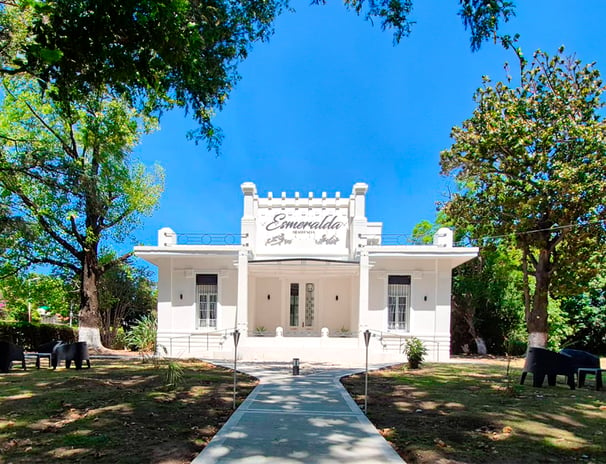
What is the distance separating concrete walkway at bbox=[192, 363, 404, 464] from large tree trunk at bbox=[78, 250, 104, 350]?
43.9 ft

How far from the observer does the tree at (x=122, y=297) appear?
76.0 ft

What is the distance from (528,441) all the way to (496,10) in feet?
18.2

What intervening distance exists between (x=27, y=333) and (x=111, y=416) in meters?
17.4

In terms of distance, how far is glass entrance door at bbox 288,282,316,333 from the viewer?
20.3m

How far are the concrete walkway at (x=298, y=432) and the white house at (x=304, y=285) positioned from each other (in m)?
8.04

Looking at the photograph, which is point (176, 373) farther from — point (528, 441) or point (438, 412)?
point (528, 441)

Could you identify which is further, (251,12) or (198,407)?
(251,12)

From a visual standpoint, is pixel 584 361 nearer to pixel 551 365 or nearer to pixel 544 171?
pixel 551 365

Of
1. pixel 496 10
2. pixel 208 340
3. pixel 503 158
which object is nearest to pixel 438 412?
pixel 496 10

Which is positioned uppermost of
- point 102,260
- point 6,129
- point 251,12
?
point 6,129

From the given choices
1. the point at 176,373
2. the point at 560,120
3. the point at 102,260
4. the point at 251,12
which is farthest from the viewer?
the point at 102,260

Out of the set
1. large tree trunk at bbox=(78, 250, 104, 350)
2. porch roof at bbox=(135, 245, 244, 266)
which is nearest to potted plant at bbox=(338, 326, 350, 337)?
porch roof at bbox=(135, 245, 244, 266)

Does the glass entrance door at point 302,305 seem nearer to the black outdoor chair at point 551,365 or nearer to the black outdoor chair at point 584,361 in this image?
the black outdoor chair at point 551,365

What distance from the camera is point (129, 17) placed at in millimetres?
5281
